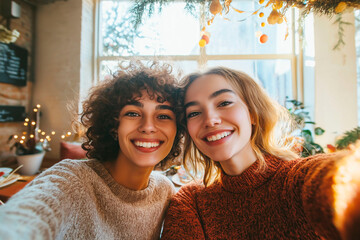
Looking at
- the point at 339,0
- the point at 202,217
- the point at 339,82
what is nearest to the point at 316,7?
the point at 339,0

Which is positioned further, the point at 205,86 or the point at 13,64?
the point at 13,64

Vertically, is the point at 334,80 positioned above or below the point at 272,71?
below

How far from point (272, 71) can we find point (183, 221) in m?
3.59

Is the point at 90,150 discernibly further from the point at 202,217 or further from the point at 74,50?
the point at 74,50

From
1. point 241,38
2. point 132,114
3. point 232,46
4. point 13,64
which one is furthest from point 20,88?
point 241,38

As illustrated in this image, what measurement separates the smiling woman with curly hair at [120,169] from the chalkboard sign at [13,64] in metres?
2.77

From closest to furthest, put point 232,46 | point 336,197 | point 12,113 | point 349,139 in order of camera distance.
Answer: point 336,197 → point 349,139 → point 12,113 → point 232,46

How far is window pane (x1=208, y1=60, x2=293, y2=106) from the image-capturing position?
3.35 m

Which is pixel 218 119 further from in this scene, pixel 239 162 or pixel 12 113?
pixel 12 113

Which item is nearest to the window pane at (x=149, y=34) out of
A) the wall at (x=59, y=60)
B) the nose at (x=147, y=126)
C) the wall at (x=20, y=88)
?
the wall at (x=59, y=60)

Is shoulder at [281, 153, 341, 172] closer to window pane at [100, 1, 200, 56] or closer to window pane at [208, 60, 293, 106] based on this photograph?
window pane at [100, 1, 200, 56]

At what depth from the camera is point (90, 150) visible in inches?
39.5

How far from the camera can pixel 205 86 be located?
917mm

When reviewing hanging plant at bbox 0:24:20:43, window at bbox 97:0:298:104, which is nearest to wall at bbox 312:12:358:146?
window at bbox 97:0:298:104
